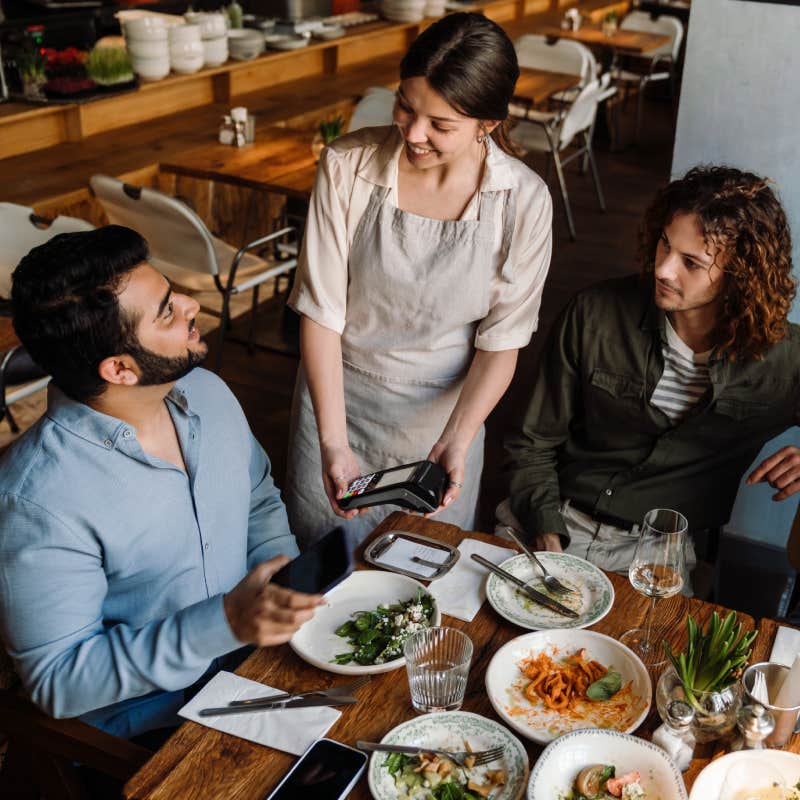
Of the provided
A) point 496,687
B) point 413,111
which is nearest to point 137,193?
point 413,111

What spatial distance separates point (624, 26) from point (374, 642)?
7227 mm

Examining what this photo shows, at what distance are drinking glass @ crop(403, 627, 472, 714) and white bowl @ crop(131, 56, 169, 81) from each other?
4179 millimetres

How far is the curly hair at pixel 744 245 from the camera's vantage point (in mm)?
1816

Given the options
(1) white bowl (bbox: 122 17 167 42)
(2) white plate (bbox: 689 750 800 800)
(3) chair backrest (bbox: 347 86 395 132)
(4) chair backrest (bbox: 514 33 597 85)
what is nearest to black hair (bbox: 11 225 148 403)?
(2) white plate (bbox: 689 750 800 800)

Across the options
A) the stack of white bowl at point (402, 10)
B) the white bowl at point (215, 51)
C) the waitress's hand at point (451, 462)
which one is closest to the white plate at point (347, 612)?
the waitress's hand at point (451, 462)

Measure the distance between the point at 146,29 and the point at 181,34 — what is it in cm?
20

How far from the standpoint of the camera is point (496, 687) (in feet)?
4.51

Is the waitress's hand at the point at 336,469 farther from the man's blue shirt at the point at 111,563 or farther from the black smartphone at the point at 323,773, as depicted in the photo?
the black smartphone at the point at 323,773

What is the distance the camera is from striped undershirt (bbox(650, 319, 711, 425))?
1989 mm

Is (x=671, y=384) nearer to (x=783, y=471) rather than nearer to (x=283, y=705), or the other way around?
(x=783, y=471)

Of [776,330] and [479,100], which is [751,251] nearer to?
[776,330]

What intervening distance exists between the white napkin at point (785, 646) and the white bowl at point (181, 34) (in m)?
4.33

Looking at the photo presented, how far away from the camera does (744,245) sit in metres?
1.83

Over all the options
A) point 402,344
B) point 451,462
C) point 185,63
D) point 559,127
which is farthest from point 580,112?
point 451,462
